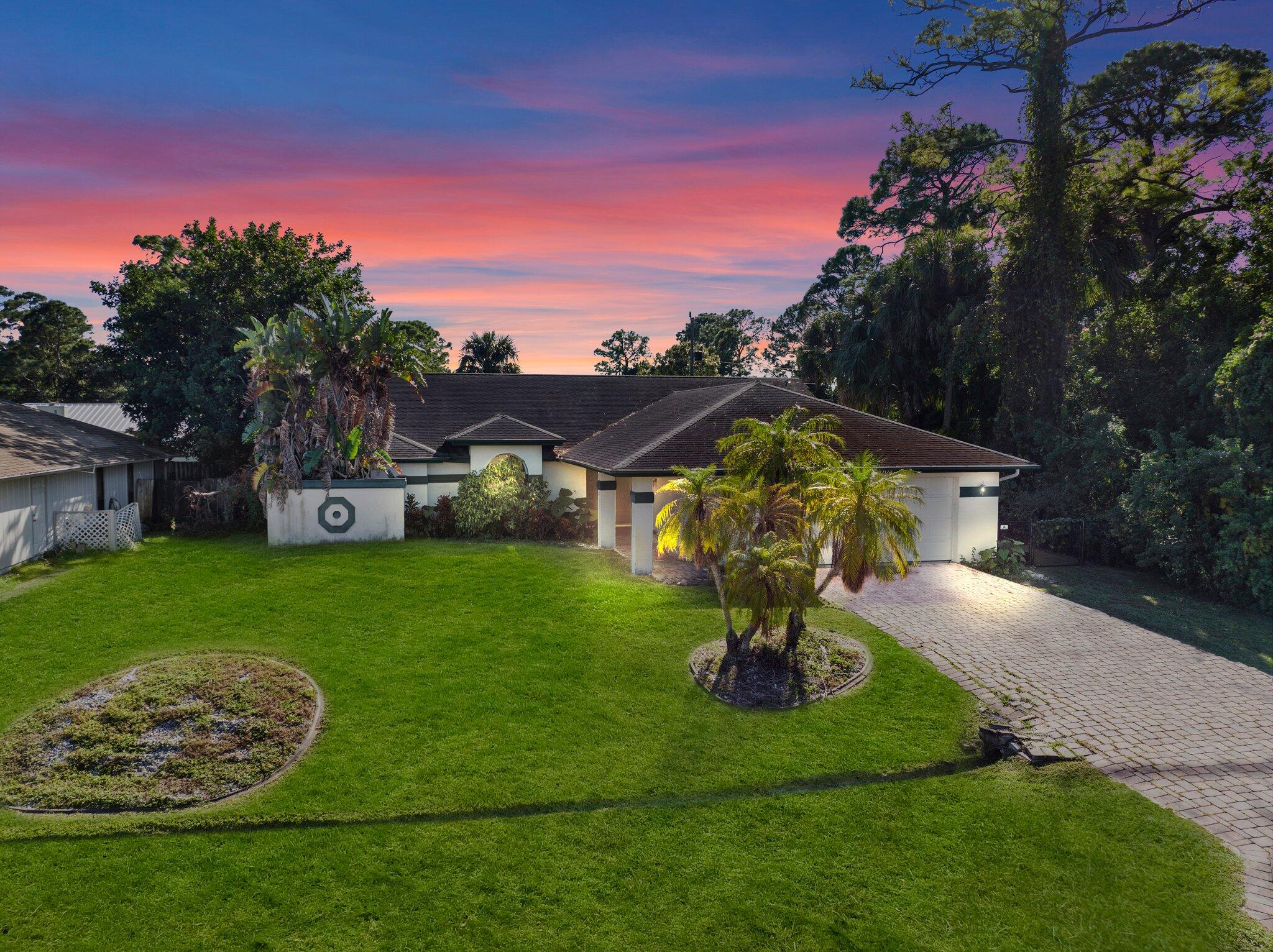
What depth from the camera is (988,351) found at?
92.1ft

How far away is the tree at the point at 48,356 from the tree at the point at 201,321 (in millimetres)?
17933

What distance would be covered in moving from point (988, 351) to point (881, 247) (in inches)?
735

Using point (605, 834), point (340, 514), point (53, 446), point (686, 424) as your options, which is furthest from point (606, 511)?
point (53, 446)

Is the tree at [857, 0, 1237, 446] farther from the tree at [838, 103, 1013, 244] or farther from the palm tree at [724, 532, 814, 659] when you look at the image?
the palm tree at [724, 532, 814, 659]

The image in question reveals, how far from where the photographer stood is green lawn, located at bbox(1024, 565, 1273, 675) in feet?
51.4

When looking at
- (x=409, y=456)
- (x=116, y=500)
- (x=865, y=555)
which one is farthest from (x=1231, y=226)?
(x=116, y=500)

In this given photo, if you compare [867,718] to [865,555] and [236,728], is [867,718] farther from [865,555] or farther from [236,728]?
[236,728]

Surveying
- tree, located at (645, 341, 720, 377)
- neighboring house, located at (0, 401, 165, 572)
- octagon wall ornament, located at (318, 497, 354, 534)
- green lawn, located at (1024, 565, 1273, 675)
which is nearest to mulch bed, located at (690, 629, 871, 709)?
green lawn, located at (1024, 565, 1273, 675)

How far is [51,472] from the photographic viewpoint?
790 inches

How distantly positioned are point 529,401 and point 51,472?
1729 cm

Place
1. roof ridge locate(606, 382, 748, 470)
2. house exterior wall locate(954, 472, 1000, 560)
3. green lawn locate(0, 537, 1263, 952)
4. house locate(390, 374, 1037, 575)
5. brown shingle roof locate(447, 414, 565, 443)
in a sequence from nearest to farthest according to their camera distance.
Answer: green lawn locate(0, 537, 1263, 952), roof ridge locate(606, 382, 748, 470), house locate(390, 374, 1037, 575), house exterior wall locate(954, 472, 1000, 560), brown shingle roof locate(447, 414, 565, 443)

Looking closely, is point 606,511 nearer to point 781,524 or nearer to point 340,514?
point 340,514

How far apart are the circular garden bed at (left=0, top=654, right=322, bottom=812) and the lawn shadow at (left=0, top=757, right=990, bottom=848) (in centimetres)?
51

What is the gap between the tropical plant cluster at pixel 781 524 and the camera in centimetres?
1240
